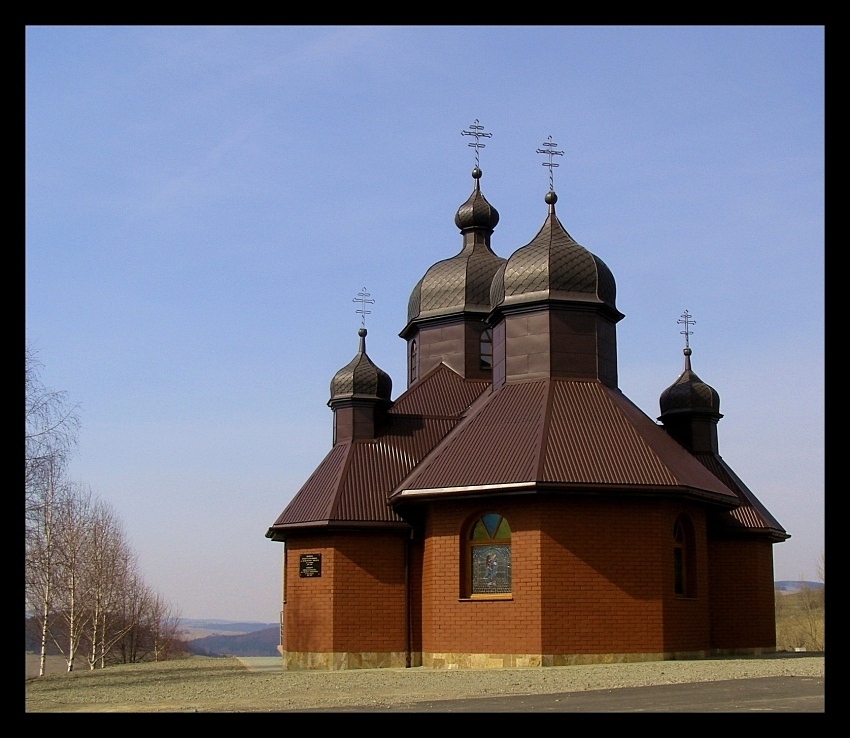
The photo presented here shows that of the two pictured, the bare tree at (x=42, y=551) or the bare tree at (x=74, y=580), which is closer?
the bare tree at (x=42, y=551)

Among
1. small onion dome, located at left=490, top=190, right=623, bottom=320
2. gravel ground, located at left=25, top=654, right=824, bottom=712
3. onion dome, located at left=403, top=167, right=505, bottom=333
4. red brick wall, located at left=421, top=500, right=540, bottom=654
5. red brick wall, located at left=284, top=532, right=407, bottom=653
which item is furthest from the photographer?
onion dome, located at left=403, top=167, right=505, bottom=333

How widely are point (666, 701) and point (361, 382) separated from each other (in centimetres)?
1452

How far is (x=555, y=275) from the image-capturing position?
78.1ft

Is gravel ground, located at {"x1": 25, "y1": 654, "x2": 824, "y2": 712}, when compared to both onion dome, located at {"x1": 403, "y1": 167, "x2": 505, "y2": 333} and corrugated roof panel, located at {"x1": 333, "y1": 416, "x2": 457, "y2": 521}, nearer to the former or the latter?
corrugated roof panel, located at {"x1": 333, "y1": 416, "x2": 457, "y2": 521}

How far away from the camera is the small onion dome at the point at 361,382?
84.5ft

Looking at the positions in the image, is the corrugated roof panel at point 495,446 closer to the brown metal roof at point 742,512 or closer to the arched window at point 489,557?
the arched window at point 489,557

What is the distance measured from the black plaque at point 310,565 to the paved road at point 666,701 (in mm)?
11020

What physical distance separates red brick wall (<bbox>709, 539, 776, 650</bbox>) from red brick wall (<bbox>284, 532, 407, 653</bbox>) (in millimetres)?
6904

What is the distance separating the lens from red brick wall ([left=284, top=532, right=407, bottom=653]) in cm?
2345

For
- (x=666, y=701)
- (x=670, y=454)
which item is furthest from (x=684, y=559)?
(x=666, y=701)

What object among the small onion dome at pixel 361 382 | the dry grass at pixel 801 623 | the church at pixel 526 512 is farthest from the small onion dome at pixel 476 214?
the dry grass at pixel 801 623

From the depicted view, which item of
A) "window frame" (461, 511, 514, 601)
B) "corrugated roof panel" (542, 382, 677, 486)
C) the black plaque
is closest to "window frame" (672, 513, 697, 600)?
"corrugated roof panel" (542, 382, 677, 486)
